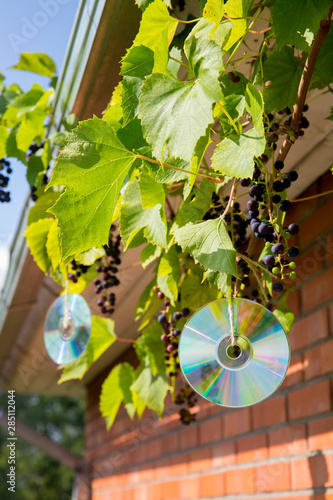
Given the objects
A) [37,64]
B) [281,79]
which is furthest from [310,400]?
[37,64]

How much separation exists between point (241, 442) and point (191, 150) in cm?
137

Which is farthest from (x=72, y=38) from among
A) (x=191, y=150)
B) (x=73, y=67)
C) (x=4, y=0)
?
(x=191, y=150)

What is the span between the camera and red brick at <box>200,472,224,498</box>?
1.91 m

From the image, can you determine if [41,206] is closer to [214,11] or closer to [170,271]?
[170,271]

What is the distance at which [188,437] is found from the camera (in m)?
2.28

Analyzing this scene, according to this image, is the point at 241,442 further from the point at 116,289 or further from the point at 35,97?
the point at 35,97

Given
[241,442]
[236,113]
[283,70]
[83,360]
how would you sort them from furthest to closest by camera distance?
[241,442] → [83,360] → [283,70] → [236,113]

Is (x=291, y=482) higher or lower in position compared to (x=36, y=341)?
lower

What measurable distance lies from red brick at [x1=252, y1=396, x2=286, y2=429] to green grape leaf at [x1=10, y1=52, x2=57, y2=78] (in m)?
1.08

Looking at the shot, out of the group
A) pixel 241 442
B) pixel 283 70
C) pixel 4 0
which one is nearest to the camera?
pixel 283 70

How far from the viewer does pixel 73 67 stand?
1388 mm

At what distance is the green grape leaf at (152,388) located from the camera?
1.28m

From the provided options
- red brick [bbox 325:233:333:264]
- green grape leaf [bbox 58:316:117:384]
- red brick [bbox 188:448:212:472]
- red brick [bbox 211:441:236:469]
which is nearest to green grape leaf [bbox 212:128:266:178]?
red brick [bbox 325:233:333:264]

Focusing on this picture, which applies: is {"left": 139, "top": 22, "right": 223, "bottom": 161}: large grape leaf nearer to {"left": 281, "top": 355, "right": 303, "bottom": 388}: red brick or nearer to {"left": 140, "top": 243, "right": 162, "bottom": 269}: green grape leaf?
{"left": 140, "top": 243, "right": 162, "bottom": 269}: green grape leaf
